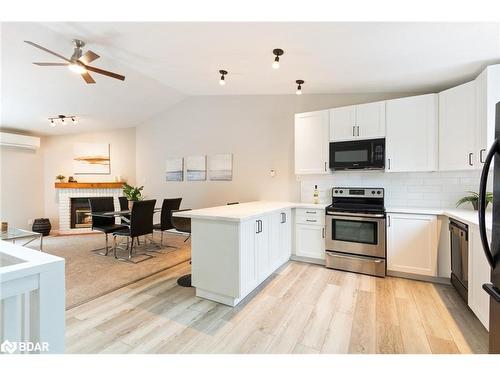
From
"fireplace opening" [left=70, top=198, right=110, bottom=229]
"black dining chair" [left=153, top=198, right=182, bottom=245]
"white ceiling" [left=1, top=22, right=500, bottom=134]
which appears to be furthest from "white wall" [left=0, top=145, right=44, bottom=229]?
"black dining chair" [left=153, top=198, right=182, bottom=245]

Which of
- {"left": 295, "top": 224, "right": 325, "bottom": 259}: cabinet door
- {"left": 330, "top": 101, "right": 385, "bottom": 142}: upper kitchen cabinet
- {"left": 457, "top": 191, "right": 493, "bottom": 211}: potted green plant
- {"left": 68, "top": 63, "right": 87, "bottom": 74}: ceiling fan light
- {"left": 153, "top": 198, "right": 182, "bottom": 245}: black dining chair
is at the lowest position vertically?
{"left": 295, "top": 224, "right": 325, "bottom": 259}: cabinet door

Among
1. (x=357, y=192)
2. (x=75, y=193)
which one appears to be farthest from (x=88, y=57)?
(x=75, y=193)

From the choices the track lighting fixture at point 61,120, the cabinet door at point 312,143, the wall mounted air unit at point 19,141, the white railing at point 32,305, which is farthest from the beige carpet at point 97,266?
the track lighting fixture at point 61,120

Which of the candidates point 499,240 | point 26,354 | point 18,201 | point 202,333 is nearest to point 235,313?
point 202,333

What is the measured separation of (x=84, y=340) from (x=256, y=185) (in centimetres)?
327

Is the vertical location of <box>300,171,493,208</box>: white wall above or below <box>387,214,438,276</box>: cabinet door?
above

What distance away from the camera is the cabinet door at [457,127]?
263 cm

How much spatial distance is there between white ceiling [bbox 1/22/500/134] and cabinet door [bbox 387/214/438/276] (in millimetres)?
1785

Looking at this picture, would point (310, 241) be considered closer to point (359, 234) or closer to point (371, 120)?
point (359, 234)

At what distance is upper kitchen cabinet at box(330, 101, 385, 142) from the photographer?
3.22 m

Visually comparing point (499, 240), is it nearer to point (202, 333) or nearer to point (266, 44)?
point (202, 333)

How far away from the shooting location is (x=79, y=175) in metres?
6.30

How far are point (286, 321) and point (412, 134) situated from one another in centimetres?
271

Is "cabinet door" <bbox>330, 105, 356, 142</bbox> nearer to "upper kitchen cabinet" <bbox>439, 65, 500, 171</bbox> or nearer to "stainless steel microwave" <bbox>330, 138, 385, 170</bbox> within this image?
"stainless steel microwave" <bbox>330, 138, 385, 170</bbox>
